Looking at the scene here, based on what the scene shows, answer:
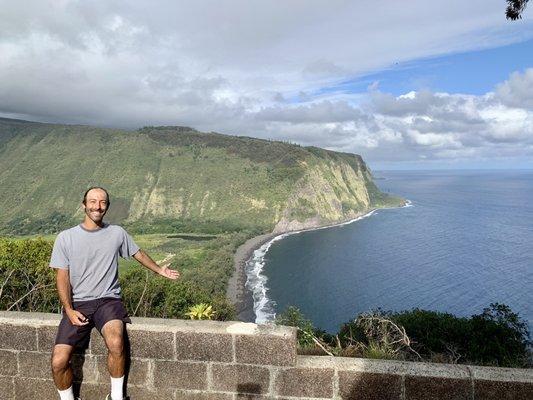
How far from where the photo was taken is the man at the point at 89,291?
391cm

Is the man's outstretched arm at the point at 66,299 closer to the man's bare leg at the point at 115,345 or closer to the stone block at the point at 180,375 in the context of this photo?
the man's bare leg at the point at 115,345

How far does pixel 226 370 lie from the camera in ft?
13.2

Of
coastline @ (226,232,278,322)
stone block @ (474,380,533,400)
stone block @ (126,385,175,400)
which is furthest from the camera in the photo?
coastline @ (226,232,278,322)

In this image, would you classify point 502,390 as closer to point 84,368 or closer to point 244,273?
point 84,368

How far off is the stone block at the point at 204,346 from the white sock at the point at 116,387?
1.74 feet

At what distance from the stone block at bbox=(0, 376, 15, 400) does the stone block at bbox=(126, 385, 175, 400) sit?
1.14m

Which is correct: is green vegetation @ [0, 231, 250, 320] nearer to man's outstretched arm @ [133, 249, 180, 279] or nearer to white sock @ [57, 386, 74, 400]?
man's outstretched arm @ [133, 249, 180, 279]

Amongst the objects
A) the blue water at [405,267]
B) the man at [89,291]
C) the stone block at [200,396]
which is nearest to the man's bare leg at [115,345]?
the man at [89,291]

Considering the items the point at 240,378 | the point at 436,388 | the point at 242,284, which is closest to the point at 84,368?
the point at 240,378

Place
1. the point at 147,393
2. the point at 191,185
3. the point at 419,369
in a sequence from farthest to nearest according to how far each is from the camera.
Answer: the point at 191,185
the point at 147,393
the point at 419,369

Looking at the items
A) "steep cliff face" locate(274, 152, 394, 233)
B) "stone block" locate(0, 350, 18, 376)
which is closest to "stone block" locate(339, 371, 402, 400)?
"stone block" locate(0, 350, 18, 376)

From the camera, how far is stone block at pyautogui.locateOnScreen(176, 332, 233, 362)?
3982mm

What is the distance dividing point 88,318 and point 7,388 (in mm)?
1202

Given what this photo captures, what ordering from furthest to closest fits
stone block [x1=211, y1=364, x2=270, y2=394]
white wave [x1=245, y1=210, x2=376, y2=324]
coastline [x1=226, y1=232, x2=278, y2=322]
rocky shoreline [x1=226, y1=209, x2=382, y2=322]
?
1. rocky shoreline [x1=226, y1=209, x2=382, y2=322]
2. coastline [x1=226, y1=232, x2=278, y2=322]
3. white wave [x1=245, y1=210, x2=376, y2=324]
4. stone block [x1=211, y1=364, x2=270, y2=394]
